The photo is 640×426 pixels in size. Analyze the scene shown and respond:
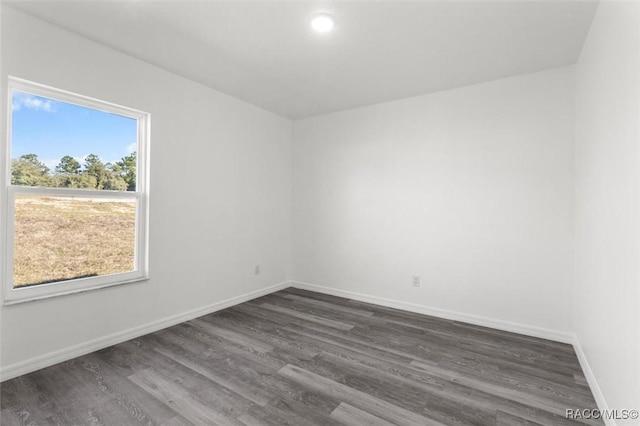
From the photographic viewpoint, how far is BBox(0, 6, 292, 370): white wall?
224cm

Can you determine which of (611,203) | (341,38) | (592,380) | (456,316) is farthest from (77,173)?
(592,380)

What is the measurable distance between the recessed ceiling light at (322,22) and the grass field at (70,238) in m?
2.30

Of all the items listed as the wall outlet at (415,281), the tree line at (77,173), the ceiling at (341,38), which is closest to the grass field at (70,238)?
the tree line at (77,173)

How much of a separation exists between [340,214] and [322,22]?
2.54 m

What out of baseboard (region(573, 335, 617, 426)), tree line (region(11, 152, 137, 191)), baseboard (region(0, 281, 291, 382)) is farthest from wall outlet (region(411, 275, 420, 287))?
tree line (region(11, 152, 137, 191))

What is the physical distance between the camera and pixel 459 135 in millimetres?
3383

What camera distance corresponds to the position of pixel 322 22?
7.20 ft

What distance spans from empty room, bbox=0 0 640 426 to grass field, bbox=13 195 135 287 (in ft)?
0.05

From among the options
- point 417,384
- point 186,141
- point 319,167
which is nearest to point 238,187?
point 186,141

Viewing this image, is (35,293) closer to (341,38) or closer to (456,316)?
(341,38)

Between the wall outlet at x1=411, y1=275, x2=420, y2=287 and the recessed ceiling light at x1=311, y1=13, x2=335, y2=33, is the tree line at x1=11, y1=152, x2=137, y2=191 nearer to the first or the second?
the recessed ceiling light at x1=311, y1=13, x2=335, y2=33

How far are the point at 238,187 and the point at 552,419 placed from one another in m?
3.57

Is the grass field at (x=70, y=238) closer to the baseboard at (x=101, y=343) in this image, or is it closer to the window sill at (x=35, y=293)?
the window sill at (x=35, y=293)

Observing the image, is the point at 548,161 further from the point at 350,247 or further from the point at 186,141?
the point at 186,141
